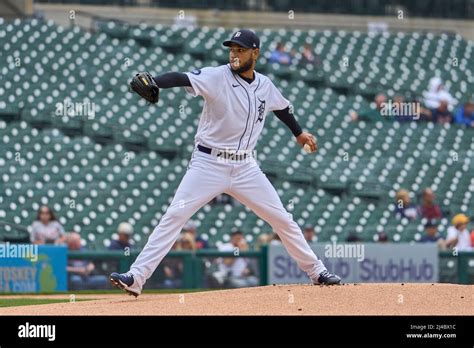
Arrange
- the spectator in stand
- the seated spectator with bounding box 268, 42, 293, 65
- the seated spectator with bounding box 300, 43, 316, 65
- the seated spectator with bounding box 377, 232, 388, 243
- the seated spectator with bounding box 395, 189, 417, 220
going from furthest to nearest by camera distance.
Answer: the seated spectator with bounding box 300, 43, 316, 65 → the seated spectator with bounding box 268, 42, 293, 65 → the seated spectator with bounding box 395, 189, 417, 220 → the seated spectator with bounding box 377, 232, 388, 243 → the spectator in stand

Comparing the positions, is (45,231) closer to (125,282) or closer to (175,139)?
(175,139)

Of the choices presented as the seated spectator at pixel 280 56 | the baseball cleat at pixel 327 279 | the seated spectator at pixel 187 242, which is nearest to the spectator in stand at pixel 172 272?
the seated spectator at pixel 187 242

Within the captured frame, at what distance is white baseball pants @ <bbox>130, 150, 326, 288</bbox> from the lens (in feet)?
25.4

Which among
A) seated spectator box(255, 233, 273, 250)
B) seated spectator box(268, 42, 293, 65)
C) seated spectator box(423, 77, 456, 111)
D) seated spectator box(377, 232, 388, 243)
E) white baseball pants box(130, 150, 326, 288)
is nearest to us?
white baseball pants box(130, 150, 326, 288)

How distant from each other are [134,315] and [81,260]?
20.5ft

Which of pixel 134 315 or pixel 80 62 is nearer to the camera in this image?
pixel 134 315

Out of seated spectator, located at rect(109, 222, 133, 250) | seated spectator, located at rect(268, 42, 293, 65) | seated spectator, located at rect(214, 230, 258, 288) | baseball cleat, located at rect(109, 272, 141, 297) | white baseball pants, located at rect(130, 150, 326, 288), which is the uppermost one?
seated spectator, located at rect(268, 42, 293, 65)

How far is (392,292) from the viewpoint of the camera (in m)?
7.83

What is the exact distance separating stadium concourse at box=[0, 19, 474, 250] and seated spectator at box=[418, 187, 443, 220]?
0.20m

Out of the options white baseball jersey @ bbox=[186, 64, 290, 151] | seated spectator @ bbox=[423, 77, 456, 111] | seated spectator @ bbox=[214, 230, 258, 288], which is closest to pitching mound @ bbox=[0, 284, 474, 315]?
white baseball jersey @ bbox=[186, 64, 290, 151]

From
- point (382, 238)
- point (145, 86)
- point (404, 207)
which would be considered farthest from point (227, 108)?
point (404, 207)

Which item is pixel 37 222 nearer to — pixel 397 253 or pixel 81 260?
pixel 81 260

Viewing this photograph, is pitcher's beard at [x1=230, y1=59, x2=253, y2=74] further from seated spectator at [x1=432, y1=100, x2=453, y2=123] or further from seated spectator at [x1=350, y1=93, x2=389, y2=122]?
seated spectator at [x1=432, y1=100, x2=453, y2=123]
